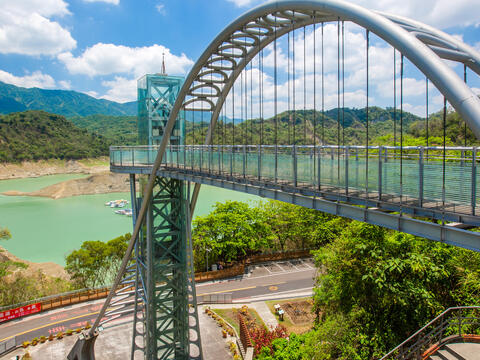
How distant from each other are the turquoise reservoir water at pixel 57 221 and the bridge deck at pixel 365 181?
3134 cm

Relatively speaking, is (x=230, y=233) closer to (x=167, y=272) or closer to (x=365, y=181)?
(x=167, y=272)

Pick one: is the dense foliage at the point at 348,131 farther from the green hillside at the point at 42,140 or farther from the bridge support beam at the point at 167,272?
the green hillside at the point at 42,140

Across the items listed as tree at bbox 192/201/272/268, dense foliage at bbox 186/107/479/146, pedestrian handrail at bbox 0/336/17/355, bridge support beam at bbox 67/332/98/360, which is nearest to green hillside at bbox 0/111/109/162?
dense foliage at bbox 186/107/479/146

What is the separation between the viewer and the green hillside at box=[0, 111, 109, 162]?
7700 cm

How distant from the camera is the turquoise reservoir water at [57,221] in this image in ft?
128

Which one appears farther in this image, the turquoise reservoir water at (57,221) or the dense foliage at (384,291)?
the turquoise reservoir water at (57,221)

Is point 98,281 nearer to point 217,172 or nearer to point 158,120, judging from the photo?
point 158,120

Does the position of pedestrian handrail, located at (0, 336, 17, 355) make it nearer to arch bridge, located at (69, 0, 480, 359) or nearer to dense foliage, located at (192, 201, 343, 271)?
arch bridge, located at (69, 0, 480, 359)

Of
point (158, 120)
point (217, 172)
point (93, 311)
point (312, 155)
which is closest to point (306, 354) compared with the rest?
point (217, 172)

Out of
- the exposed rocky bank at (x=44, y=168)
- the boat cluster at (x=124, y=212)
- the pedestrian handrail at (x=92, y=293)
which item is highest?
the exposed rocky bank at (x=44, y=168)

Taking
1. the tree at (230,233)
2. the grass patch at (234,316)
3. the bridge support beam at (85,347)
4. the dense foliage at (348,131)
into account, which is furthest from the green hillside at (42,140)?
the bridge support beam at (85,347)

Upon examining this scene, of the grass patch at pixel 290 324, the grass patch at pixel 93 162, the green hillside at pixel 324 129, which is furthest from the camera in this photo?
the grass patch at pixel 93 162

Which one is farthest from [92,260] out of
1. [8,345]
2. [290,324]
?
[290,324]

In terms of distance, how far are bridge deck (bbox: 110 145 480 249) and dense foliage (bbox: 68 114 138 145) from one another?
291 feet
